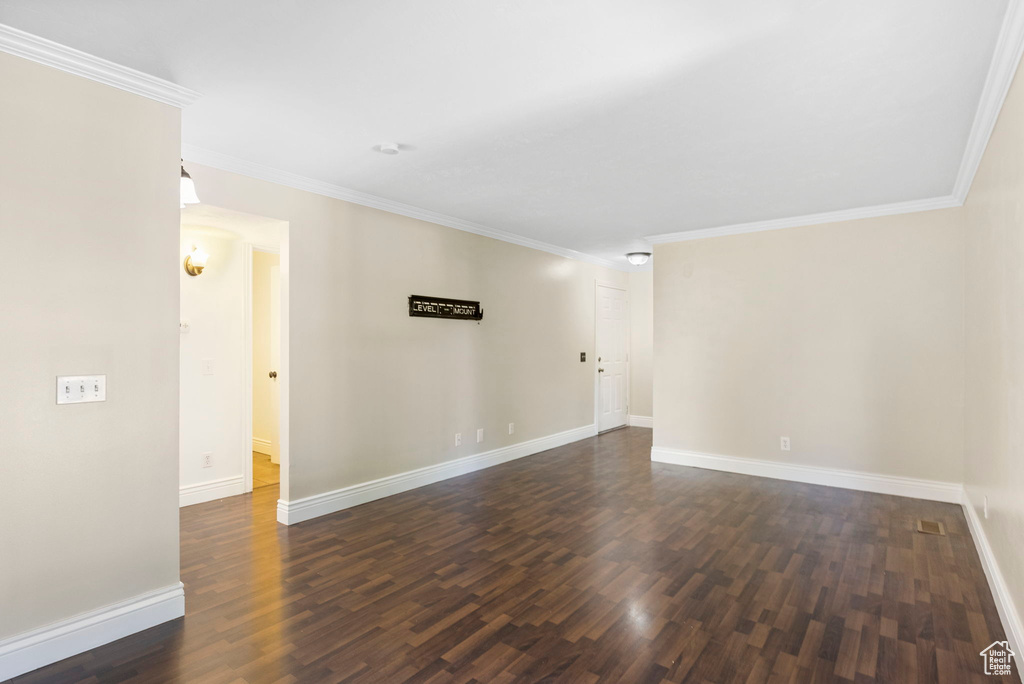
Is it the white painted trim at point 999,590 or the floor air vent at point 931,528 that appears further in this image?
the floor air vent at point 931,528

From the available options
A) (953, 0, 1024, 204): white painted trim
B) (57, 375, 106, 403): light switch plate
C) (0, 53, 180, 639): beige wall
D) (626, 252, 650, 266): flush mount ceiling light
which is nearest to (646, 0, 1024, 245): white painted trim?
(953, 0, 1024, 204): white painted trim

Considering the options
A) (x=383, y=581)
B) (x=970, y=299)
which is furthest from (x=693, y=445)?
(x=383, y=581)

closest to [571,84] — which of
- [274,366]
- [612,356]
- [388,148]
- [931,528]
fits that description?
[388,148]

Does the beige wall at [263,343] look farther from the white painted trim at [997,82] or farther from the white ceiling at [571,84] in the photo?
the white painted trim at [997,82]

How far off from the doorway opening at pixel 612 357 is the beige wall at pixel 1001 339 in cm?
423

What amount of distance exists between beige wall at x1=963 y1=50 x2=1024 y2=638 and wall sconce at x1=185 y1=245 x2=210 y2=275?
203 inches

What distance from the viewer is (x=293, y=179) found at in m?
3.81

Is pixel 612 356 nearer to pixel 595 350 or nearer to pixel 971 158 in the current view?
pixel 595 350

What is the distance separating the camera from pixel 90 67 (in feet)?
7.48

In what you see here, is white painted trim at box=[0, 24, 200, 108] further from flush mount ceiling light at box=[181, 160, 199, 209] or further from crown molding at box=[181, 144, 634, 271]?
crown molding at box=[181, 144, 634, 271]

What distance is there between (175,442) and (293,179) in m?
2.11

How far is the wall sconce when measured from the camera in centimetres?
429

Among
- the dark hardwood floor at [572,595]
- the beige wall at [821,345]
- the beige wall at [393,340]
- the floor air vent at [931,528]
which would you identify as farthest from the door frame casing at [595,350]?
the floor air vent at [931,528]

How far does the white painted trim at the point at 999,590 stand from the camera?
217 cm
